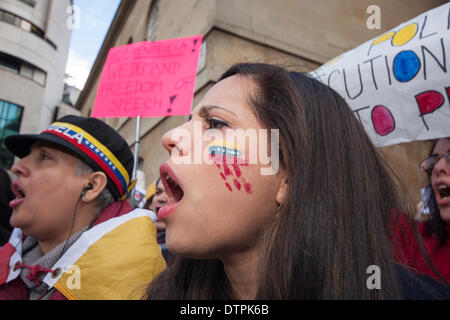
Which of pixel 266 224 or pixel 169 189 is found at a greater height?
pixel 169 189

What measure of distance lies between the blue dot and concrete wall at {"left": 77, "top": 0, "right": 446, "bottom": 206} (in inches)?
115

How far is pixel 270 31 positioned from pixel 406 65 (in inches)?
162

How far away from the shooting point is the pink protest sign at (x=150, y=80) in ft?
11.3

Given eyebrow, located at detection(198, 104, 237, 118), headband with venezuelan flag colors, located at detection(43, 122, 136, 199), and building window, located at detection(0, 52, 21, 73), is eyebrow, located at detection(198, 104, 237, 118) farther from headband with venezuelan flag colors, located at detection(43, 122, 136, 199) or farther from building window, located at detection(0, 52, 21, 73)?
building window, located at detection(0, 52, 21, 73)

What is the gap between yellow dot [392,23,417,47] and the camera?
200 cm

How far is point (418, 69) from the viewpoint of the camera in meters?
1.87

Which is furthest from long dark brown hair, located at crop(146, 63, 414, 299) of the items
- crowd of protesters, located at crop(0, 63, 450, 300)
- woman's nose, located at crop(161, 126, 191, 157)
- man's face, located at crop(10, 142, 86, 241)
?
man's face, located at crop(10, 142, 86, 241)

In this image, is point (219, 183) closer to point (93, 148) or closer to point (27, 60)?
point (93, 148)

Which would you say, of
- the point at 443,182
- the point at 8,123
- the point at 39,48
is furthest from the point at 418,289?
the point at 39,48

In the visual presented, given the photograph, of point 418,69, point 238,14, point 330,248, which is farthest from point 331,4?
point 330,248

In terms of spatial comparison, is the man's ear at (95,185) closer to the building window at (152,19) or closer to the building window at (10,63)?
the building window at (152,19)

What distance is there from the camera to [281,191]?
110 cm

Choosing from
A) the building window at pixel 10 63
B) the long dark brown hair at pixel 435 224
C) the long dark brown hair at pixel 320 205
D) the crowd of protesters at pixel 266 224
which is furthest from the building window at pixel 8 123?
the long dark brown hair at pixel 435 224
